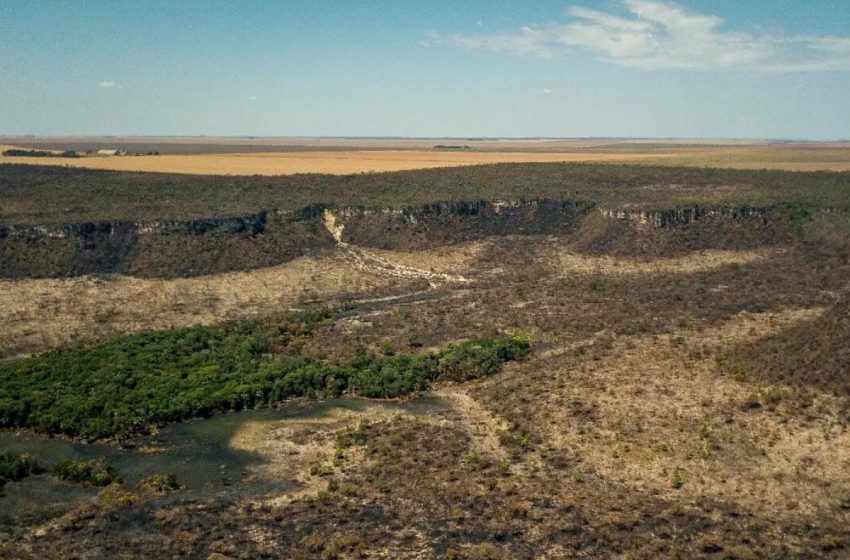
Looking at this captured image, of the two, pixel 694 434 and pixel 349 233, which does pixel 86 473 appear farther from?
pixel 349 233

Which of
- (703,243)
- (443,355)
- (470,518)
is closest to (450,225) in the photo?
(703,243)

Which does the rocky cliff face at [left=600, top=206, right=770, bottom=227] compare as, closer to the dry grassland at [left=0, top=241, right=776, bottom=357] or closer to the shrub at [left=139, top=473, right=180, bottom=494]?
the dry grassland at [left=0, top=241, right=776, bottom=357]

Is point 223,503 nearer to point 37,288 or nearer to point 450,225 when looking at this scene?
point 37,288

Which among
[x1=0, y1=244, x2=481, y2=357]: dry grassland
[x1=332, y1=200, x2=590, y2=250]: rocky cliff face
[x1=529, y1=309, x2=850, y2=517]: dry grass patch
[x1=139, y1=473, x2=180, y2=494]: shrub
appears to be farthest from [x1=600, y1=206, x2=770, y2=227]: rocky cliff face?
[x1=139, y1=473, x2=180, y2=494]: shrub

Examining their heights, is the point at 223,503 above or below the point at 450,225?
below

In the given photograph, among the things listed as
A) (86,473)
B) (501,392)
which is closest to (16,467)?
(86,473)
